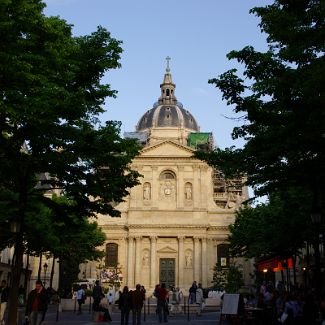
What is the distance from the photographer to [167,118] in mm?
92188

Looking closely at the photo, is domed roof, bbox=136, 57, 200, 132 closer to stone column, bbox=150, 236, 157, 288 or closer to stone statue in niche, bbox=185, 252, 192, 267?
stone column, bbox=150, 236, 157, 288

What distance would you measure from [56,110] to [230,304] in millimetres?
9922

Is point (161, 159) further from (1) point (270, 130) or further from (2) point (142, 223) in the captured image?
(1) point (270, 130)

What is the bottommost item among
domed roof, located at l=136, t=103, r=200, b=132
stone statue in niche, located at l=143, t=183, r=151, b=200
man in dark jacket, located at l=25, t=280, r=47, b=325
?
man in dark jacket, located at l=25, t=280, r=47, b=325

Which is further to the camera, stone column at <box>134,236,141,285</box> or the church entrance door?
the church entrance door

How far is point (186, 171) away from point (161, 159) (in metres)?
3.48

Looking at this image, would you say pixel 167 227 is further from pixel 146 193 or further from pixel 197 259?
pixel 197 259

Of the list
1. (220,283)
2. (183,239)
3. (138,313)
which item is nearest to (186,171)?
(183,239)

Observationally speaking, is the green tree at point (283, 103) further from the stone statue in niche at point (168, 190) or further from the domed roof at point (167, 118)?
the domed roof at point (167, 118)

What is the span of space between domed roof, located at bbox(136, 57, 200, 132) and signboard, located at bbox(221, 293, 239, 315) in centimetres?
7197

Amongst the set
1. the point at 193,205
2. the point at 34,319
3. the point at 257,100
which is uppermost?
the point at 193,205

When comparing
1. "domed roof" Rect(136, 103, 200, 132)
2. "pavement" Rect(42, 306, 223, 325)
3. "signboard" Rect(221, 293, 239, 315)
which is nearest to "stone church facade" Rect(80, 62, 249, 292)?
"domed roof" Rect(136, 103, 200, 132)

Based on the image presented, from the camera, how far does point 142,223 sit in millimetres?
63094

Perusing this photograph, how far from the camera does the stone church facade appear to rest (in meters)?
62.1
